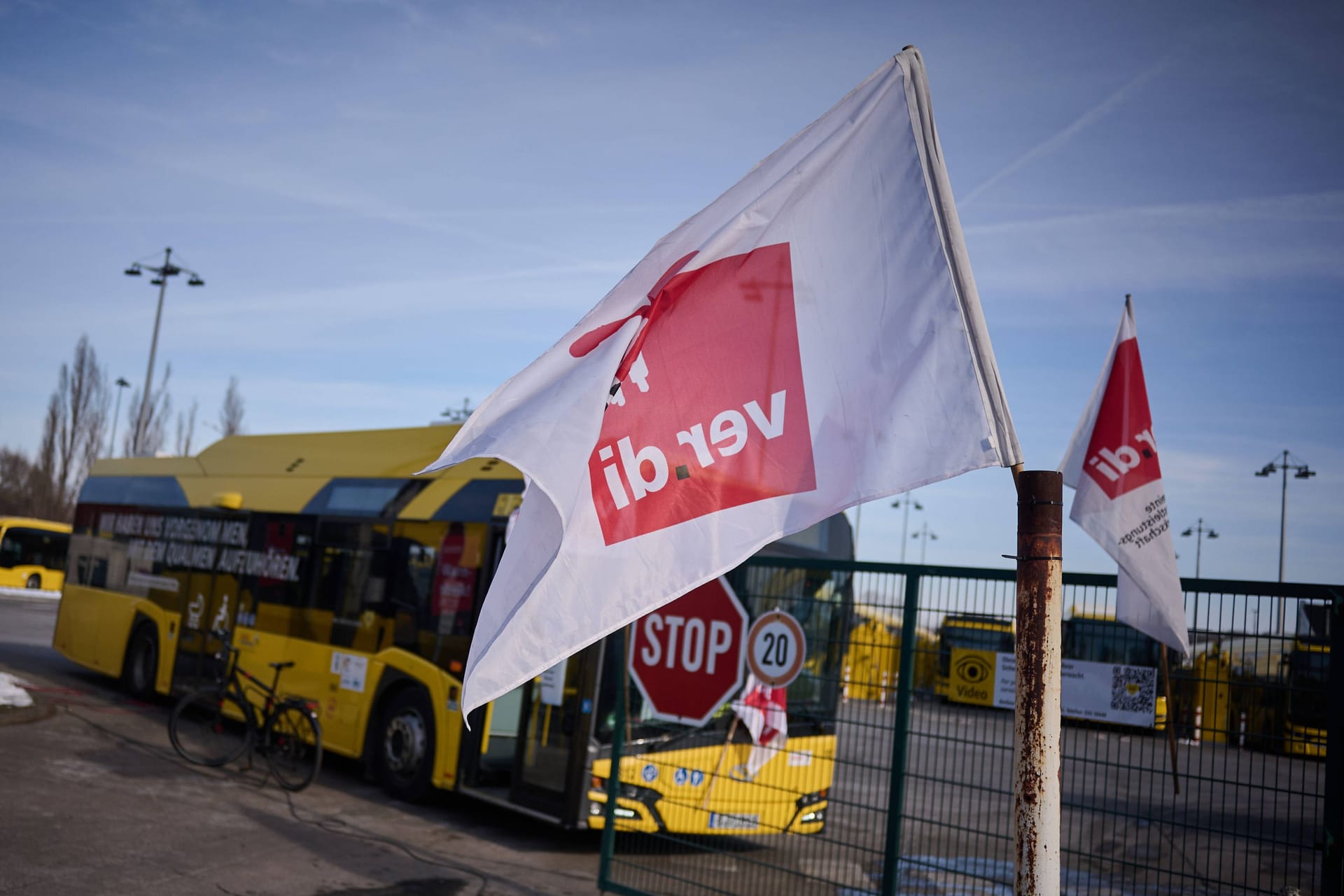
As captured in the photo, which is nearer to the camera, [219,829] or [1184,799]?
[1184,799]

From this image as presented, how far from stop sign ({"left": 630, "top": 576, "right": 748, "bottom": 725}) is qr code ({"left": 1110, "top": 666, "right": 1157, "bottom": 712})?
2183 mm

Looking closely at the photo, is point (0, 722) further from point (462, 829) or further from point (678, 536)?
point (678, 536)

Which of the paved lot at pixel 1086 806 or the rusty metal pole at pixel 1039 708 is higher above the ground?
the rusty metal pole at pixel 1039 708

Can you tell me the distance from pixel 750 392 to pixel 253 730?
29.5 feet

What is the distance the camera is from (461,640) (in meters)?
9.23

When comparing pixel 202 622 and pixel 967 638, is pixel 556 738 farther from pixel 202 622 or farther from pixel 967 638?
pixel 202 622

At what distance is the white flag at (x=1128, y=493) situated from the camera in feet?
15.2

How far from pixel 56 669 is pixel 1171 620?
1738cm

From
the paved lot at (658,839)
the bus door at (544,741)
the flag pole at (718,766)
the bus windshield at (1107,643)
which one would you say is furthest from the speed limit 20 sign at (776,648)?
the bus door at (544,741)

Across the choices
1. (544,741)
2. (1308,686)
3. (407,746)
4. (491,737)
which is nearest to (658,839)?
(544,741)

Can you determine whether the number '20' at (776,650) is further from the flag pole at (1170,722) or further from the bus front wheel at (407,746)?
the bus front wheel at (407,746)

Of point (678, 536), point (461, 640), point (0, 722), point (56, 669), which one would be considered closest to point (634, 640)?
point (461, 640)

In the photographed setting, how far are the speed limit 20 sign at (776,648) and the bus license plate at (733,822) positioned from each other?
0.80 m

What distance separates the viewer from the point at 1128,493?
5.88 meters
